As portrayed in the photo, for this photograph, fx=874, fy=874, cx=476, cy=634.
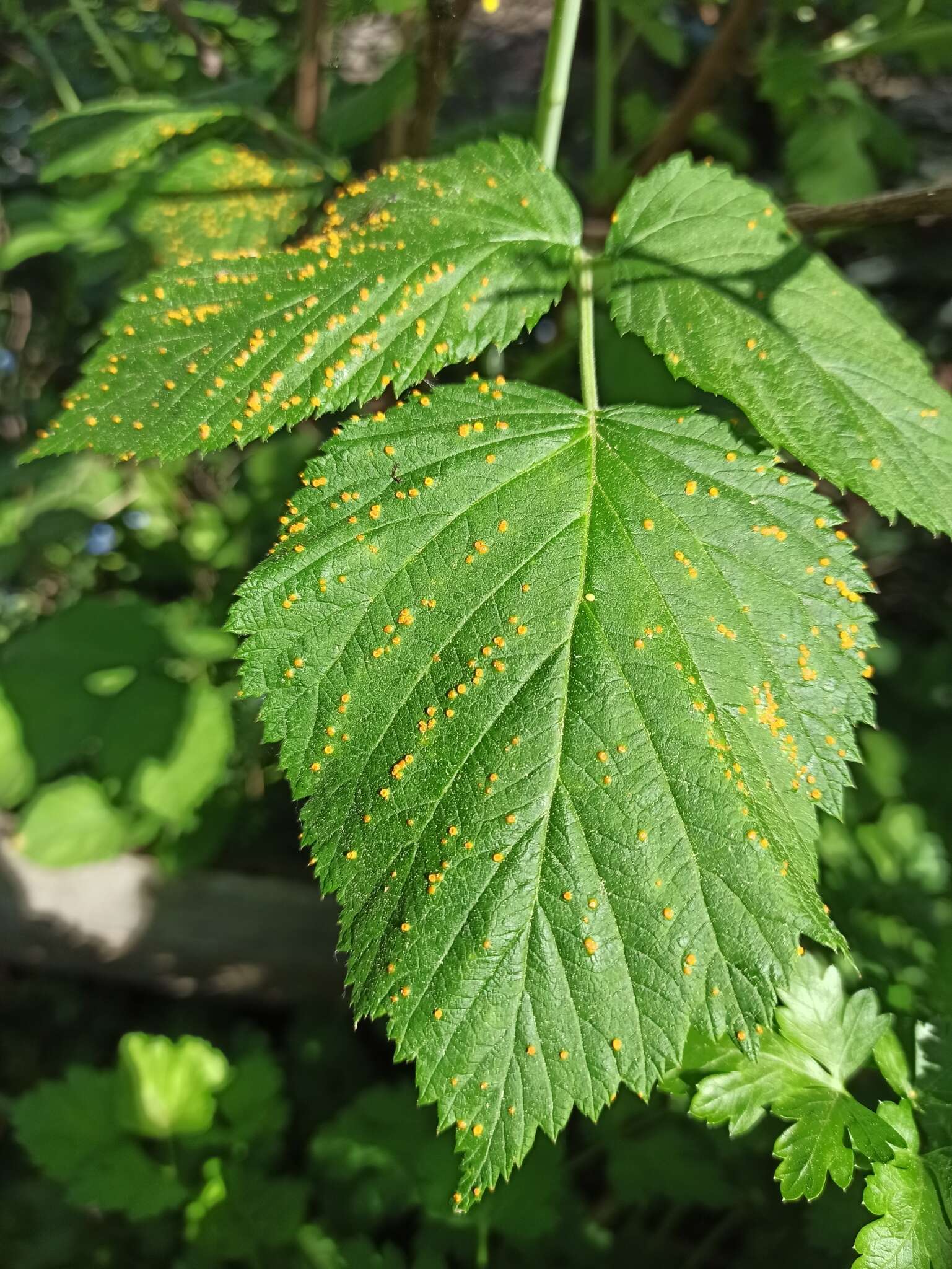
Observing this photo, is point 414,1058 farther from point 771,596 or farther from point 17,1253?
point 17,1253

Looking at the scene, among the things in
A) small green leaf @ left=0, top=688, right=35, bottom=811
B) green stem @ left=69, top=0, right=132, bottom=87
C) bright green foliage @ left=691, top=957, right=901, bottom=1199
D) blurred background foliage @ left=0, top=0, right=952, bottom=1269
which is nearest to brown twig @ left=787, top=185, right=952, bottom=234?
blurred background foliage @ left=0, top=0, right=952, bottom=1269

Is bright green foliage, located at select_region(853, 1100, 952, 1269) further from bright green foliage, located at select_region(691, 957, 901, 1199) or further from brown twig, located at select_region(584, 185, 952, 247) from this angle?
brown twig, located at select_region(584, 185, 952, 247)

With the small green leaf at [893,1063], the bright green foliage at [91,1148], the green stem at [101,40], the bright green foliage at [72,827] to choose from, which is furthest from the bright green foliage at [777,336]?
the bright green foliage at [72,827]

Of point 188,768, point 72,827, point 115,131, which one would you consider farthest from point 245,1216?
point 115,131

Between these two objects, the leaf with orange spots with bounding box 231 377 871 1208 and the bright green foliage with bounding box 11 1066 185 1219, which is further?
the bright green foliage with bounding box 11 1066 185 1219

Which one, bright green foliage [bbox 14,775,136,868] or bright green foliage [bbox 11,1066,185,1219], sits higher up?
→ bright green foliage [bbox 14,775,136,868]

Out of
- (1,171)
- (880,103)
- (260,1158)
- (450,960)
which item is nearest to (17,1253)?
(260,1158)

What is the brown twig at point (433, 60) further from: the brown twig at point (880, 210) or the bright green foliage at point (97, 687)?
the bright green foliage at point (97, 687)

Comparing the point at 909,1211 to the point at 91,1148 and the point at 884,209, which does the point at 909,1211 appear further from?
the point at 91,1148
